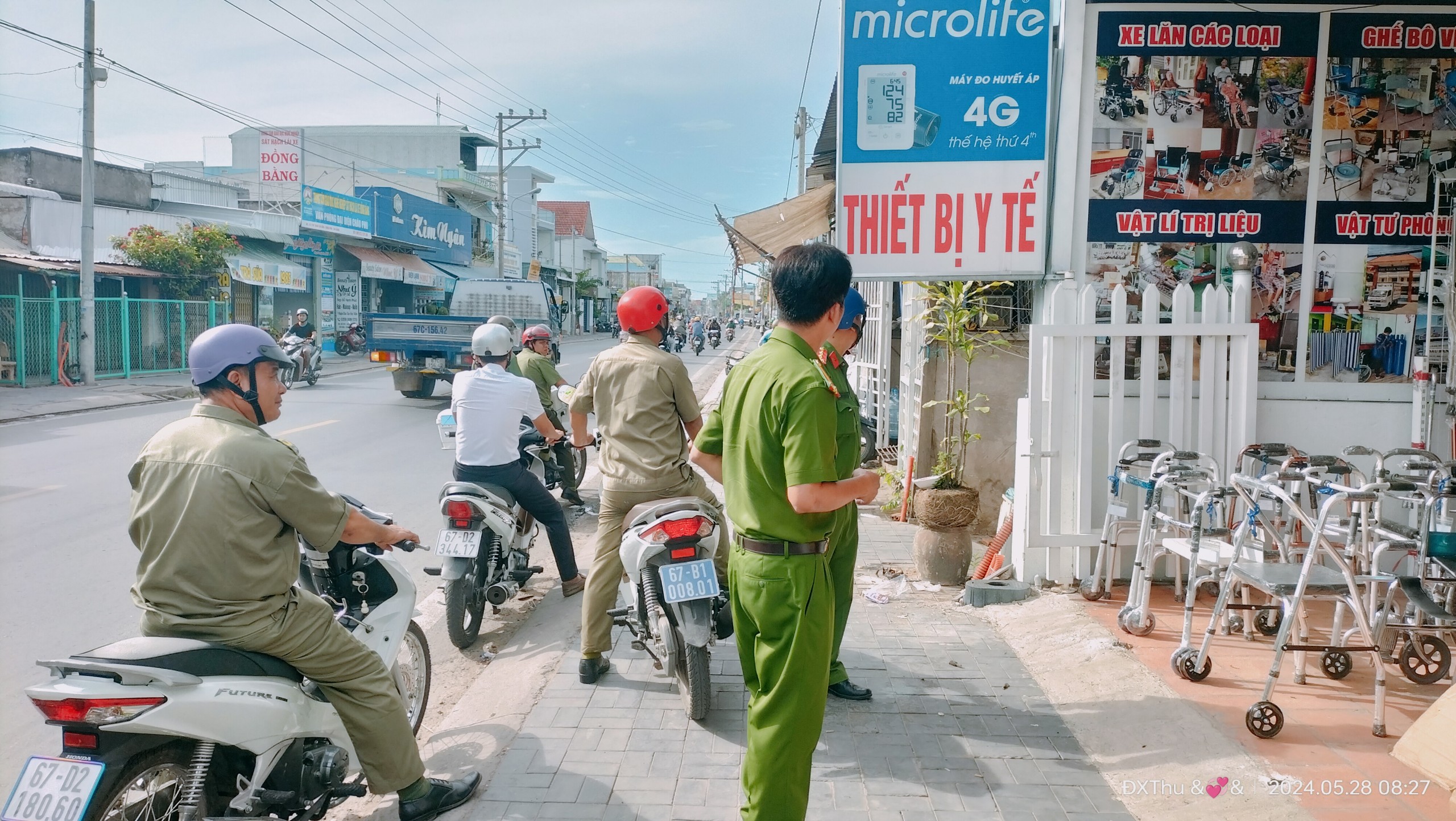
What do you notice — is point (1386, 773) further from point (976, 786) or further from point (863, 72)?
point (863, 72)

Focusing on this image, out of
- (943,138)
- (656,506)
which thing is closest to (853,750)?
(656,506)

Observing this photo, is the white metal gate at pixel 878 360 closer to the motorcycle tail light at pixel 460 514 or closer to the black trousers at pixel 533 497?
the black trousers at pixel 533 497

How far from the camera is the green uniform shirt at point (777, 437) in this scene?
9.00 feet

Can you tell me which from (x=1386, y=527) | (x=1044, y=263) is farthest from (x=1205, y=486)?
(x=1044, y=263)

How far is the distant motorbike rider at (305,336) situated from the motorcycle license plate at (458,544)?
48.9 feet

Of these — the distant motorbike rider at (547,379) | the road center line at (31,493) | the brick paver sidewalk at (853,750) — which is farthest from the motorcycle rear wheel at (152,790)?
the road center line at (31,493)

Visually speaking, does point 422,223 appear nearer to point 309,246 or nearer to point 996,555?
A: point 309,246

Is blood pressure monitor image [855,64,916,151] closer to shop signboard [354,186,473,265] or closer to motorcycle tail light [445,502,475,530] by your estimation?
motorcycle tail light [445,502,475,530]

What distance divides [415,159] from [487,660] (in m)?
47.0

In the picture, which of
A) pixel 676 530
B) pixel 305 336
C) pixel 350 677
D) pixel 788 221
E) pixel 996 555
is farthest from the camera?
pixel 305 336

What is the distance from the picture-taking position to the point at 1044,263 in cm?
588

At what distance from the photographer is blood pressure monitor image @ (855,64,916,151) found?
5742 mm

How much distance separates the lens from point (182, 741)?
2.68m

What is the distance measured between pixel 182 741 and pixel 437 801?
0.88 meters
